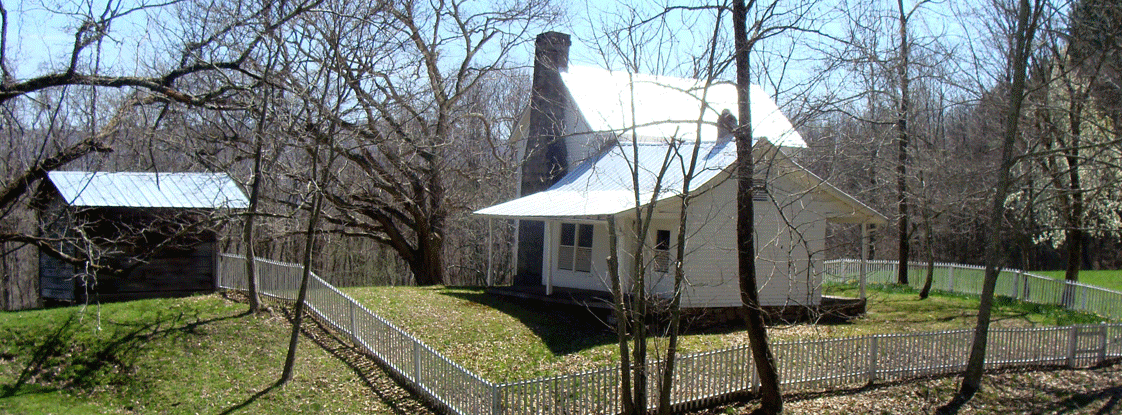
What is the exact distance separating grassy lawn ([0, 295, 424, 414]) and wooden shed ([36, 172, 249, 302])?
5.19 feet

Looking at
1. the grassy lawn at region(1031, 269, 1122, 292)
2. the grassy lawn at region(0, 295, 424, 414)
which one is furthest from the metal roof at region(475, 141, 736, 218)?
the grassy lawn at region(1031, 269, 1122, 292)

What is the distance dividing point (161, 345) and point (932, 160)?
2131 centimetres

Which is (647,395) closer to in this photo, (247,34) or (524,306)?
(524,306)

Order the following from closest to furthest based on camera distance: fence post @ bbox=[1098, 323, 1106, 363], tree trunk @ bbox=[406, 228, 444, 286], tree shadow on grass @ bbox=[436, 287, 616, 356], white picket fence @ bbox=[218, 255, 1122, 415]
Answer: white picket fence @ bbox=[218, 255, 1122, 415] < tree shadow on grass @ bbox=[436, 287, 616, 356] < fence post @ bbox=[1098, 323, 1106, 363] < tree trunk @ bbox=[406, 228, 444, 286]

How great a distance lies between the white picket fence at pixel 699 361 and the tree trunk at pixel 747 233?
2.25 feet

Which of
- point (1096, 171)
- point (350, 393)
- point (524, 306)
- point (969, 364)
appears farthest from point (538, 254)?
point (1096, 171)

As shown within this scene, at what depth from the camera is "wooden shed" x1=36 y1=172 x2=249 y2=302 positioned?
16.6 meters

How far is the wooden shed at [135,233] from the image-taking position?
16.6 meters

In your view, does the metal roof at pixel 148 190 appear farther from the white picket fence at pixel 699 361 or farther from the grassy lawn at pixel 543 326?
the grassy lawn at pixel 543 326

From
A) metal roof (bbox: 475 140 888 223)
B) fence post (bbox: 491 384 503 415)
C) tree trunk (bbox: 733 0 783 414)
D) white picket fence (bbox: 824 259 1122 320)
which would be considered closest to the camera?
fence post (bbox: 491 384 503 415)

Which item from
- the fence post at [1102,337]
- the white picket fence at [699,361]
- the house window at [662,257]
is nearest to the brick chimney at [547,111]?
the house window at [662,257]

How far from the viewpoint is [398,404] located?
11.7 metres

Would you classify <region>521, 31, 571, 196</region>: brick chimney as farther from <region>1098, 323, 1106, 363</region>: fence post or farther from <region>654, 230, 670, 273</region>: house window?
<region>1098, 323, 1106, 363</region>: fence post

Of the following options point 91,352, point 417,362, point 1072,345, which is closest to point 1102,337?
point 1072,345
